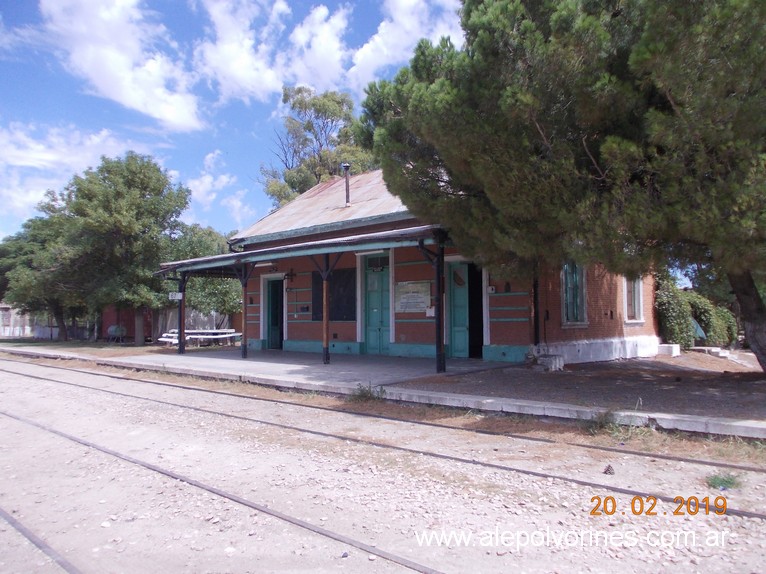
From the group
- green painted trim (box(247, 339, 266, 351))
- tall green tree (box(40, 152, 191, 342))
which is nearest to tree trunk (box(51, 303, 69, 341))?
tall green tree (box(40, 152, 191, 342))

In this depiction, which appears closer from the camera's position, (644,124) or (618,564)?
(618,564)

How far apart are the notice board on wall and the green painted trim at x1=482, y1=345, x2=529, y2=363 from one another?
217 cm

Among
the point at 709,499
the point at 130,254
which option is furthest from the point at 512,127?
the point at 130,254

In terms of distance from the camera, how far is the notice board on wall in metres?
15.8

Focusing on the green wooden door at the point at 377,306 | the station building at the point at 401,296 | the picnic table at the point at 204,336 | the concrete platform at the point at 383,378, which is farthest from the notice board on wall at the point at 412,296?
the picnic table at the point at 204,336

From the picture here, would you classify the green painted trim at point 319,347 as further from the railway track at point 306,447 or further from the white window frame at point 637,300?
the white window frame at point 637,300

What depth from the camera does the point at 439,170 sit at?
35.0 ft

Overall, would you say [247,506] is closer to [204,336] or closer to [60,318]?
[204,336]

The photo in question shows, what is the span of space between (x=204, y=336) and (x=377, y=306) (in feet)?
35.6

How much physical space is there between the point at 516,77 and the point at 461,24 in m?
2.10

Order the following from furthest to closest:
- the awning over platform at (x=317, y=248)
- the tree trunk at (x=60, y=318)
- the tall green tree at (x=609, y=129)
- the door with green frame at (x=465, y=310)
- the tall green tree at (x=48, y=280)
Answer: the tree trunk at (x=60, y=318)
the tall green tree at (x=48, y=280)
the door with green frame at (x=465, y=310)
the awning over platform at (x=317, y=248)
the tall green tree at (x=609, y=129)

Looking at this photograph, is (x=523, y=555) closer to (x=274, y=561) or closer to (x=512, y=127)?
(x=274, y=561)

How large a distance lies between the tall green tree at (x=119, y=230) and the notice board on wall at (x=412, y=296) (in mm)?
13328

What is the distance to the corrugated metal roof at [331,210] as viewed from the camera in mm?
17781
